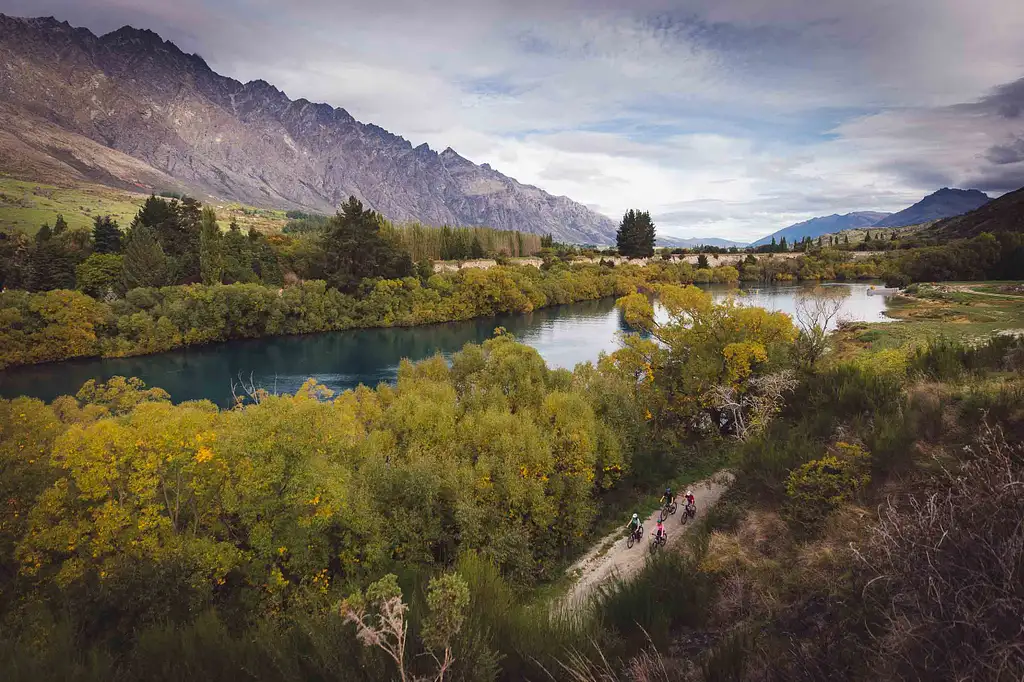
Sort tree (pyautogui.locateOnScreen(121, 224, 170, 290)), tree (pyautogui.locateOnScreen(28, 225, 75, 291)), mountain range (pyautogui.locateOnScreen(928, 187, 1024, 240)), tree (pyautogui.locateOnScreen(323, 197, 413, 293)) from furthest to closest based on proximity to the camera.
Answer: tree (pyautogui.locateOnScreen(323, 197, 413, 293)) → mountain range (pyautogui.locateOnScreen(928, 187, 1024, 240)) → tree (pyautogui.locateOnScreen(121, 224, 170, 290)) → tree (pyautogui.locateOnScreen(28, 225, 75, 291))

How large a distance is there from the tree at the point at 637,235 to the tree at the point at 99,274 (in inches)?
4638

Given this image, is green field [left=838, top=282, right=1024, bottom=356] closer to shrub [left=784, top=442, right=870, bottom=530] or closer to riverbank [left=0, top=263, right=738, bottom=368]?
shrub [left=784, top=442, right=870, bottom=530]

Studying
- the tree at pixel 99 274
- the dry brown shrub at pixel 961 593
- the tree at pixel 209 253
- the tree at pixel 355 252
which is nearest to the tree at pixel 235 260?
the tree at pixel 209 253

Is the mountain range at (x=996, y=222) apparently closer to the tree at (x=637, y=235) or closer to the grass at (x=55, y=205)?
the tree at (x=637, y=235)

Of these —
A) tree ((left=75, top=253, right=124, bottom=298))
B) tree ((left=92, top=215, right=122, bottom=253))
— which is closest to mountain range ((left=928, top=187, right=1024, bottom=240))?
tree ((left=75, top=253, right=124, bottom=298))

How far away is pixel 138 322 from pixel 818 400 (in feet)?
243

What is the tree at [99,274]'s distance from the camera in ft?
238

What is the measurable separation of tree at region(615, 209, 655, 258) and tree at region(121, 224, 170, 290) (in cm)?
11230

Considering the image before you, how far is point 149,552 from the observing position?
1336cm

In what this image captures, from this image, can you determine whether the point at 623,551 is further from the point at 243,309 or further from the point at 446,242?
the point at 446,242

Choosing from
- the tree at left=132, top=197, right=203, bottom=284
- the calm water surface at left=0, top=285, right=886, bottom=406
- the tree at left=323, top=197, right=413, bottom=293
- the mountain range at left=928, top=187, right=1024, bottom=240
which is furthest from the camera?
the tree at left=323, top=197, right=413, bottom=293

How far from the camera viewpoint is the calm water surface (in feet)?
165

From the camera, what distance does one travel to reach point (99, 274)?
239 feet

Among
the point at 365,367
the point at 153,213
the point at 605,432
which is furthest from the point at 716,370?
the point at 153,213
